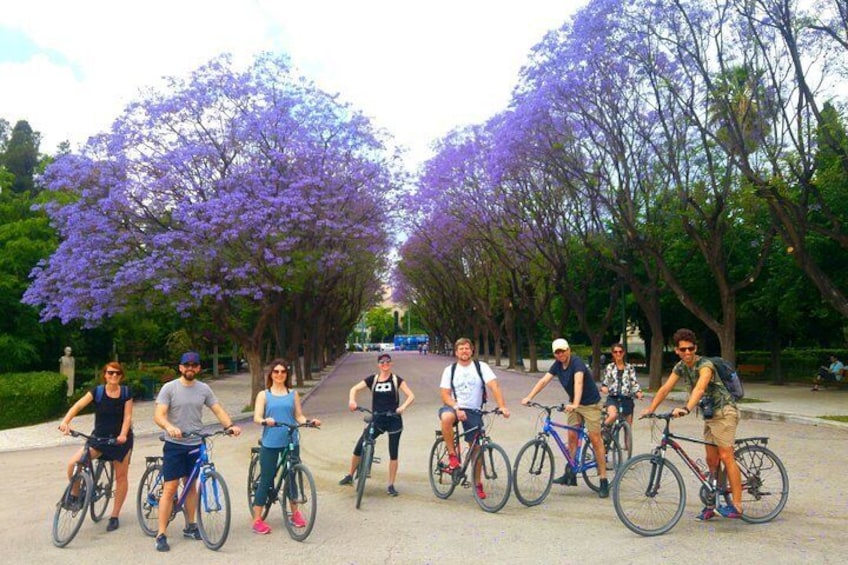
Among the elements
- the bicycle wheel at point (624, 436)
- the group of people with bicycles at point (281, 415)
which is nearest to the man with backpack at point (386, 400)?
the group of people with bicycles at point (281, 415)

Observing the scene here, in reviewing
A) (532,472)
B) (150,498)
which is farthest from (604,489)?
(150,498)

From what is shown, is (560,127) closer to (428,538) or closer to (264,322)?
(264,322)

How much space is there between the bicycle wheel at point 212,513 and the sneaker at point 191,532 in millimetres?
241

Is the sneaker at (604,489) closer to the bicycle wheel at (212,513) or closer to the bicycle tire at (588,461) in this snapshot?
the bicycle tire at (588,461)

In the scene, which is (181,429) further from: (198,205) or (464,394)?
(198,205)

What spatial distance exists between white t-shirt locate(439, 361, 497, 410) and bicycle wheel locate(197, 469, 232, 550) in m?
2.72

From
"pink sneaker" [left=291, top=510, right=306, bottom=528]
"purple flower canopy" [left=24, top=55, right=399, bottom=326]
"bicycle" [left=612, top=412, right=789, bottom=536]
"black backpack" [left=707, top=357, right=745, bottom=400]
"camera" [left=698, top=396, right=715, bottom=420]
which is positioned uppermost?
"purple flower canopy" [left=24, top=55, right=399, bottom=326]

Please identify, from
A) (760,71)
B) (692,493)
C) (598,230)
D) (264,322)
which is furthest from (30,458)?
(598,230)

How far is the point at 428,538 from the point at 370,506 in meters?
1.55

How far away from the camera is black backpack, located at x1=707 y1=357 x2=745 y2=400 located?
21.7 ft

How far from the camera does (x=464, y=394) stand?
26.0 feet

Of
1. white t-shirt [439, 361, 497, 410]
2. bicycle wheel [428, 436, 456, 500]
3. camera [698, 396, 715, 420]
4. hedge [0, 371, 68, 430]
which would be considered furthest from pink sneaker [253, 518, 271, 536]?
hedge [0, 371, 68, 430]

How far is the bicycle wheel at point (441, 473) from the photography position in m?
8.17

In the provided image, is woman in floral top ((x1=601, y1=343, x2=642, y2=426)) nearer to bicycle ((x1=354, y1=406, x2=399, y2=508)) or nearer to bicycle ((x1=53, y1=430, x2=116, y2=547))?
bicycle ((x1=354, y1=406, x2=399, y2=508))
